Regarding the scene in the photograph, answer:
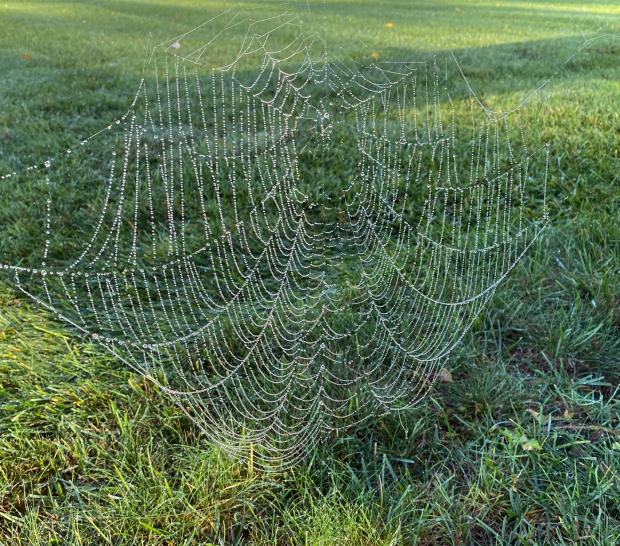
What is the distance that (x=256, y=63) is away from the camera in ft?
21.6

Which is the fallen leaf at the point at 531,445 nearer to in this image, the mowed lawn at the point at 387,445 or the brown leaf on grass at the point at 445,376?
the mowed lawn at the point at 387,445

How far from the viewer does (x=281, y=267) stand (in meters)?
3.27

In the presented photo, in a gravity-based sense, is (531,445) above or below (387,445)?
above

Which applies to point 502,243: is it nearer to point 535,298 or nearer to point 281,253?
point 535,298

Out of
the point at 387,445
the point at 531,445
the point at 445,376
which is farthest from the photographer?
the point at 445,376

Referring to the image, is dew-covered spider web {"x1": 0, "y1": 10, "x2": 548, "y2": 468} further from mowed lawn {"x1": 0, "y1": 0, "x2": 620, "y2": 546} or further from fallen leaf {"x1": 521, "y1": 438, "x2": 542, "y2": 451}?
fallen leaf {"x1": 521, "y1": 438, "x2": 542, "y2": 451}

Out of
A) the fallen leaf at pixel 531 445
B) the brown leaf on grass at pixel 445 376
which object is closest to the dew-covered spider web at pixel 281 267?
the brown leaf on grass at pixel 445 376

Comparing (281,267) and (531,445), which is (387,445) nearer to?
(531,445)

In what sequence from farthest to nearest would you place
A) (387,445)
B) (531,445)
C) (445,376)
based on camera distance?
1. (445,376)
2. (387,445)
3. (531,445)

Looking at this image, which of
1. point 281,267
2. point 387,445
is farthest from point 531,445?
point 281,267

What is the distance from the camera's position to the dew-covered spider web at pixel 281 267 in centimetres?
232

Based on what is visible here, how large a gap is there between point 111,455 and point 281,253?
1.54 metres

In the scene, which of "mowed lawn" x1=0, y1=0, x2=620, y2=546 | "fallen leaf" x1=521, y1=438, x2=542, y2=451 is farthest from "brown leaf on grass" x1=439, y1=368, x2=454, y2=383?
"fallen leaf" x1=521, y1=438, x2=542, y2=451

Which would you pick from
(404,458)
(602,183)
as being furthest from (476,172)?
(404,458)
